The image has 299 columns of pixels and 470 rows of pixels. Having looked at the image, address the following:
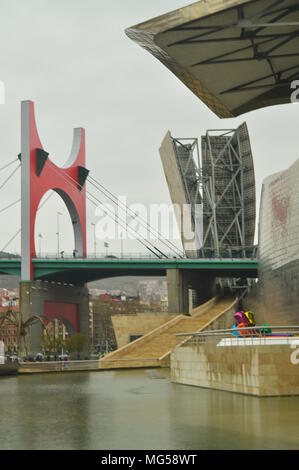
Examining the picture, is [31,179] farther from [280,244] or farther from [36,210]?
[280,244]

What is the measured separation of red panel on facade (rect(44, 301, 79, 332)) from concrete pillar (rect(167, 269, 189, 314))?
→ 11.2m

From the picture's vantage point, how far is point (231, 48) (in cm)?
2402

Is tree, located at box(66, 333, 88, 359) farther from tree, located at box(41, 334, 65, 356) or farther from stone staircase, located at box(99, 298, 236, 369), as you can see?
stone staircase, located at box(99, 298, 236, 369)

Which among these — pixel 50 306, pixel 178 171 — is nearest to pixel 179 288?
pixel 178 171

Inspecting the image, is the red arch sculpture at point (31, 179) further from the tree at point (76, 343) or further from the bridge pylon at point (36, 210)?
the tree at point (76, 343)

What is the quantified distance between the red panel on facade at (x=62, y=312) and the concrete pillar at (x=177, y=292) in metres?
11.2

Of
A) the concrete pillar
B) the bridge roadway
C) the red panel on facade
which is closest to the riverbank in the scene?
the red panel on facade

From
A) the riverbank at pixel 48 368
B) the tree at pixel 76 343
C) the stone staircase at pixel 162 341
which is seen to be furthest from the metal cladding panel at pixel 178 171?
the riverbank at pixel 48 368

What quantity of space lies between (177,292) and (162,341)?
17667 millimetres

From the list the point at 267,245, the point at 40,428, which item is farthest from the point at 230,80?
the point at 267,245

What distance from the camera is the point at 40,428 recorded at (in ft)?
49.3

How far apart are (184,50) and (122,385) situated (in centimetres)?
1254

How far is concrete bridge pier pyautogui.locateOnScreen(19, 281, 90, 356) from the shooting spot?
69688 millimetres

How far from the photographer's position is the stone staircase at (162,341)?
154ft
